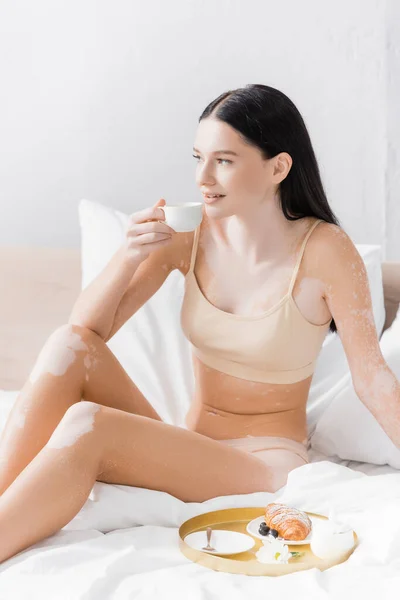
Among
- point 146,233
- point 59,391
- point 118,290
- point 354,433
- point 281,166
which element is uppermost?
point 281,166

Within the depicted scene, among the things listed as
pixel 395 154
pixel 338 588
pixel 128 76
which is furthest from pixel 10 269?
pixel 338 588

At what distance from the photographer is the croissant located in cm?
143

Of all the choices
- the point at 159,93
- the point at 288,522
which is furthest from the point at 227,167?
the point at 159,93

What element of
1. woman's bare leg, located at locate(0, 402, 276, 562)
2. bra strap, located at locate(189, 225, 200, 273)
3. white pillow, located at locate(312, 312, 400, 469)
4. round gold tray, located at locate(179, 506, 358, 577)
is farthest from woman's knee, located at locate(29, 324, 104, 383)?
white pillow, located at locate(312, 312, 400, 469)

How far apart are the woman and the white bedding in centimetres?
6

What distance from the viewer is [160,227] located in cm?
171

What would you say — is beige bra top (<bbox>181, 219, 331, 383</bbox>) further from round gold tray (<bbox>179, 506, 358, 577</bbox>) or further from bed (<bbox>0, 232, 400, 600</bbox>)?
round gold tray (<bbox>179, 506, 358, 577</bbox>)

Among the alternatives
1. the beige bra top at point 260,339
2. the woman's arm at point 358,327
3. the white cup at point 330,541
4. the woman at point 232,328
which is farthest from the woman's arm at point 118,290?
the white cup at point 330,541

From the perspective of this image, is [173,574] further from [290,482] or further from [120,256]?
[120,256]

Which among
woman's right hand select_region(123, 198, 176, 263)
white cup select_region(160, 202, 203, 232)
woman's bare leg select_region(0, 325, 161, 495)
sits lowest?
woman's bare leg select_region(0, 325, 161, 495)

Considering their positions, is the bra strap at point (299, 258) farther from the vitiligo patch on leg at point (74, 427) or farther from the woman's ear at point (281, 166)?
the vitiligo patch on leg at point (74, 427)

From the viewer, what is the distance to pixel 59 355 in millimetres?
1700

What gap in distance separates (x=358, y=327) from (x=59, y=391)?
23.3 inches

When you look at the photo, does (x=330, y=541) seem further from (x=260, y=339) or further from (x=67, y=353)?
(x=67, y=353)
